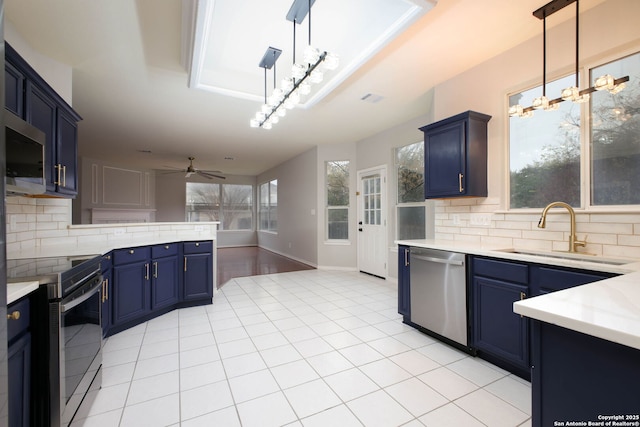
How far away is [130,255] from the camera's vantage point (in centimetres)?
276

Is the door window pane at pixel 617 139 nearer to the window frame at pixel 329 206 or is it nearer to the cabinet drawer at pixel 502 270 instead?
the cabinet drawer at pixel 502 270

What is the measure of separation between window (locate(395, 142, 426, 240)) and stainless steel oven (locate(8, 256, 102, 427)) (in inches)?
155

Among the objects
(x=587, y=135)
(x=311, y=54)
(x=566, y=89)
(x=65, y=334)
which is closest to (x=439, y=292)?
(x=587, y=135)

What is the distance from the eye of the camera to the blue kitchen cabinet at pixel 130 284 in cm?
263

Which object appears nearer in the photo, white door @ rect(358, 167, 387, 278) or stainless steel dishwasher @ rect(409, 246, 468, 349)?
stainless steel dishwasher @ rect(409, 246, 468, 349)

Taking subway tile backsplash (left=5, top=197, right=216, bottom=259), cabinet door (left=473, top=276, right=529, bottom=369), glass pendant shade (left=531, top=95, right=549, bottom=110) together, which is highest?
glass pendant shade (left=531, top=95, right=549, bottom=110)

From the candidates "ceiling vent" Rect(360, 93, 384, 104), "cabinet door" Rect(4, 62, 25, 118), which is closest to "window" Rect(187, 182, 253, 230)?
"ceiling vent" Rect(360, 93, 384, 104)

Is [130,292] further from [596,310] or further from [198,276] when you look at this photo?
[596,310]

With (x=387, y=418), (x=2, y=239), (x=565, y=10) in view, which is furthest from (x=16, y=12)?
(x=565, y=10)

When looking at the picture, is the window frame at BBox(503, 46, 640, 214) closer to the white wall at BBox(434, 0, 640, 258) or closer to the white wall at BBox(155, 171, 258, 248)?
the white wall at BBox(434, 0, 640, 258)

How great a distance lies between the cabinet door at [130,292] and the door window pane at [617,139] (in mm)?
4095

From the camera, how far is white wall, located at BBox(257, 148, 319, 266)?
6.14 meters

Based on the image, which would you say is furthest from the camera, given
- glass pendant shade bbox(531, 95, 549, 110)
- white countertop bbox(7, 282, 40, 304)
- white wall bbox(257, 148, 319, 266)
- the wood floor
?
white wall bbox(257, 148, 319, 266)

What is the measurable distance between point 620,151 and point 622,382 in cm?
200
